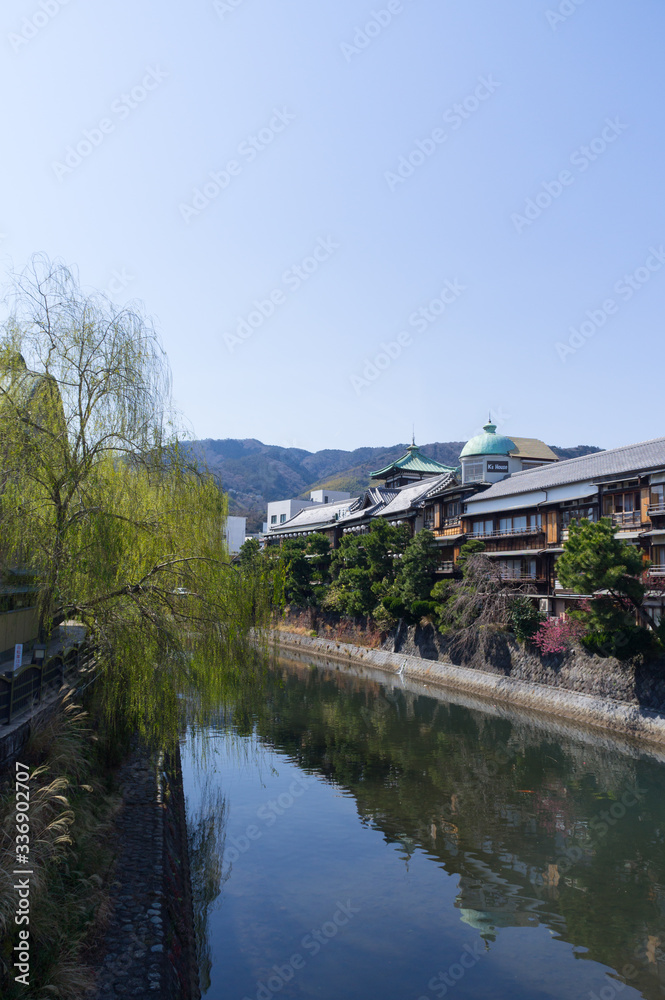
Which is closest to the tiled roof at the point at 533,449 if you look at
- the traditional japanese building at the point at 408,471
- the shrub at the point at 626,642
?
the traditional japanese building at the point at 408,471

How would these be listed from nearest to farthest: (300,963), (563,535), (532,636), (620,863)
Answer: (300,963) < (620,863) < (532,636) < (563,535)

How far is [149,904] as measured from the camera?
27.3 ft

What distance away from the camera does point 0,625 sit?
54.4 feet

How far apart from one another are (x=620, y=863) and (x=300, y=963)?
7031 millimetres

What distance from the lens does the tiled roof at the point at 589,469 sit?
24.8 m

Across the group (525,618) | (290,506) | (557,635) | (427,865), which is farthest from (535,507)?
(290,506)

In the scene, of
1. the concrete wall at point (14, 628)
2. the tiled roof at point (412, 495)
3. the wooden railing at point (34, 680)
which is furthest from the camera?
the tiled roof at point (412, 495)

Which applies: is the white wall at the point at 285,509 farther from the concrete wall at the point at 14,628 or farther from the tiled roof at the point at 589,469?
the concrete wall at the point at 14,628

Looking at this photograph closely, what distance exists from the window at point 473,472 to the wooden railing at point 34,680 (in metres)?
28.4

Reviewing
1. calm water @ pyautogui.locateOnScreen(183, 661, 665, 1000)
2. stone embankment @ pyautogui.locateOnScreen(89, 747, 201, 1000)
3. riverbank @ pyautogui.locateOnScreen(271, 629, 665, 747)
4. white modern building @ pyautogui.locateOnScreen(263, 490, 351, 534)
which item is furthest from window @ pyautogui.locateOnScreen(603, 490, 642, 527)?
white modern building @ pyautogui.locateOnScreen(263, 490, 351, 534)

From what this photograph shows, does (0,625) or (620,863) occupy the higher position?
(0,625)

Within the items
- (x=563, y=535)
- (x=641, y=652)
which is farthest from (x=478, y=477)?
(x=641, y=652)

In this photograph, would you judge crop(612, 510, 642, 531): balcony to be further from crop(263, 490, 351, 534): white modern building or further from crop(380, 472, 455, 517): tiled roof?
crop(263, 490, 351, 534): white modern building

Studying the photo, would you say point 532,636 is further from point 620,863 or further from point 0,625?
point 0,625
